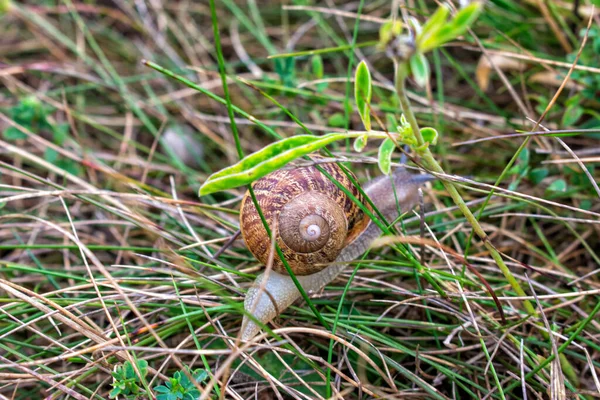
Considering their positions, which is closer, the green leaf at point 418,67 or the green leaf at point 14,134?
the green leaf at point 418,67

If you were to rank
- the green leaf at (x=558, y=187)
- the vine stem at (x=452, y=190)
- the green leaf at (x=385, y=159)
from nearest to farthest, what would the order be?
1. the vine stem at (x=452, y=190)
2. the green leaf at (x=385, y=159)
3. the green leaf at (x=558, y=187)

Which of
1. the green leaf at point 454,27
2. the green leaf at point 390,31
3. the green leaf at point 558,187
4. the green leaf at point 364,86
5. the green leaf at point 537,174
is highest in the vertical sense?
the green leaf at point 390,31

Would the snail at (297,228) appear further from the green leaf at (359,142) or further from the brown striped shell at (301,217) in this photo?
the green leaf at (359,142)

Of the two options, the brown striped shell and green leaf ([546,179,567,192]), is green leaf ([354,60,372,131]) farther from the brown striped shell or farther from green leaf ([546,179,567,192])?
green leaf ([546,179,567,192])

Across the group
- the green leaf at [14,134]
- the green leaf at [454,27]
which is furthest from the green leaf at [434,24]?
the green leaf at [14,134]

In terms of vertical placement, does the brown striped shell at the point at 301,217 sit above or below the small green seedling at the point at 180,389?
above

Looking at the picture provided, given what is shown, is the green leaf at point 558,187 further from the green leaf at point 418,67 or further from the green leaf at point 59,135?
the green leaf at point 59,135

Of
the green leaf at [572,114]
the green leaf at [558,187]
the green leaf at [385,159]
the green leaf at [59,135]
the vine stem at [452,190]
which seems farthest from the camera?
the green leaf at [59,135]

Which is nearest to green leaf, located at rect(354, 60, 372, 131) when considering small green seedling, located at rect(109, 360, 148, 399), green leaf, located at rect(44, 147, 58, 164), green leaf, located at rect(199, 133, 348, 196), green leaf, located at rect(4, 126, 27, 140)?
green leaf, located at rect(199, 133, 348, 196)
